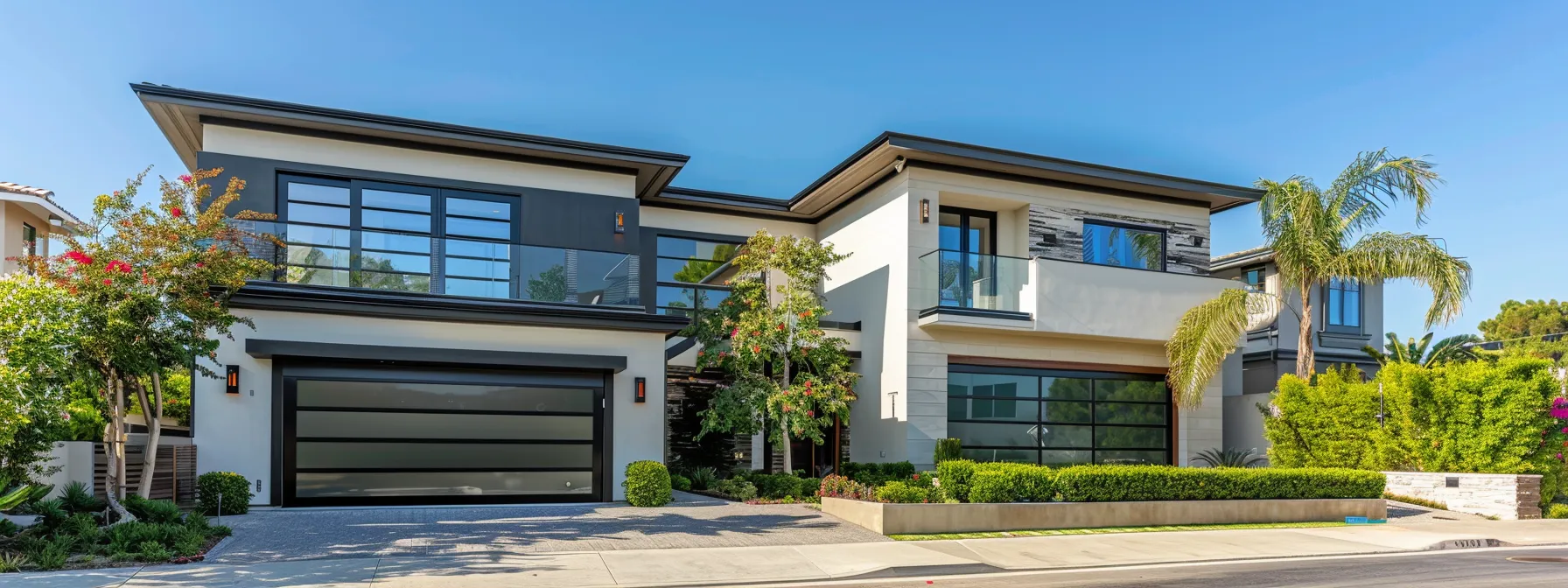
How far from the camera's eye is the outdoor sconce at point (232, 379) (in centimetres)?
1510

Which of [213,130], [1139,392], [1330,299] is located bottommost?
[1139,392]

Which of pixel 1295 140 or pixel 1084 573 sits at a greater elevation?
pixel 1295 140

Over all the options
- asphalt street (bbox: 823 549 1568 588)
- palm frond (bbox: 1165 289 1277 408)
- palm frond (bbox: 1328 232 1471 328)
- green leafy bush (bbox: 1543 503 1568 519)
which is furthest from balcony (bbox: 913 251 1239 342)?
asphalt street (bbox: 823 549 1568 588)

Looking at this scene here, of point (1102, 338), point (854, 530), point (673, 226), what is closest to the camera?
point (854, 530)

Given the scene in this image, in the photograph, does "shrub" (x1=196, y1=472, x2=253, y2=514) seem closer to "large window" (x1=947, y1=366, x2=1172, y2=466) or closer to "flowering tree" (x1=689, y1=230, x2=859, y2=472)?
"flowering tree" (x1=689, y1=230, x2=859, y2=472)

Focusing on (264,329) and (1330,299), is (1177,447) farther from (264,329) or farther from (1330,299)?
(264,329)

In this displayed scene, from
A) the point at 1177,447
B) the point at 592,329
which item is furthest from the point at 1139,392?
the point at 592,329

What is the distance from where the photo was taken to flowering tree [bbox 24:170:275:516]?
12.2 m

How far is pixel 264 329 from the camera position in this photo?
15445 millimetres

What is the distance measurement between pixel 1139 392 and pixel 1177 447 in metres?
1.43

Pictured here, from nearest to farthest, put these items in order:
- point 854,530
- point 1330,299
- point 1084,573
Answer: point 1084,573 → point 854,530 → point 1330,299

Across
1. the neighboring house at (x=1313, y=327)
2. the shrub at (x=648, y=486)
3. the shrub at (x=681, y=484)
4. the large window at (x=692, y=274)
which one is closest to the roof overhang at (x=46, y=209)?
the large window at (x=692, y=274)

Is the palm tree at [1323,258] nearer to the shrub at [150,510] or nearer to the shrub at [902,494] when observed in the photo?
the shrub at [902,494]

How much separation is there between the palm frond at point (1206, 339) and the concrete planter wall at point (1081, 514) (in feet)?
12.3
